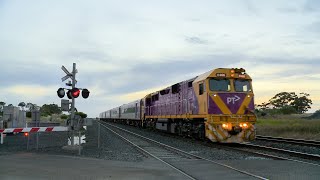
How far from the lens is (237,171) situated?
10.4 metres

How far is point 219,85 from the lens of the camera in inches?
768

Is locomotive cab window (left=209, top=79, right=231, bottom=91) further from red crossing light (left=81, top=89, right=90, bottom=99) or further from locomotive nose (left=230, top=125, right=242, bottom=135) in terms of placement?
red crossing light (left=81, top=89, right=90, bottom=99)

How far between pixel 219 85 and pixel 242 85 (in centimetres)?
128

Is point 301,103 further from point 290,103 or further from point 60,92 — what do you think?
point 60,92

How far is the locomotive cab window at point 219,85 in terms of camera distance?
63.6ft

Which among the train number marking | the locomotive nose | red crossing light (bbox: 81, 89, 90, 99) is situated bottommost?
the locomotive nose

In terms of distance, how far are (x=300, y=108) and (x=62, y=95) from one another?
10653cm

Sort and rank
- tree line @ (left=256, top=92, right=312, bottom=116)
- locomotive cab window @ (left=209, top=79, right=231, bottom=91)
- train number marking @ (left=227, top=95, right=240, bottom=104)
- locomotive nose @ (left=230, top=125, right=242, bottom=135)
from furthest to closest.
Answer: tree line @ (left=256, top=92, right=312, bottom=116) < locomotive cab window @ (left=209, top=79, right=231, bottom=91) < train number marking @ (left=227, top=95, right=240, bottom=104) < locomotive nose @ (left=230, top=125, right=242, bottom=135)

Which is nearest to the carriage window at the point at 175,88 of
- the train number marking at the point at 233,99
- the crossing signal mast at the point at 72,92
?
the train number marking at the point at 233,99

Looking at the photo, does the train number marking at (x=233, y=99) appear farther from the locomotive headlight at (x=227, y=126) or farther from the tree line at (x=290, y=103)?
the tree line at (x=290, y=103)

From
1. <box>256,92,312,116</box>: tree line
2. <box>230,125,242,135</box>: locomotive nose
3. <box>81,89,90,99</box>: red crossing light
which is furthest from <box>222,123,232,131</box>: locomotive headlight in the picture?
<box>256,92,312,116</box>: tree line

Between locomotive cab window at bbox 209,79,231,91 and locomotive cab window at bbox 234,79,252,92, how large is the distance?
423 mm

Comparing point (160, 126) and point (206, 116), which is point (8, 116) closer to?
point (160, 126)

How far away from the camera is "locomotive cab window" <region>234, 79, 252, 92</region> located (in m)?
19.7
